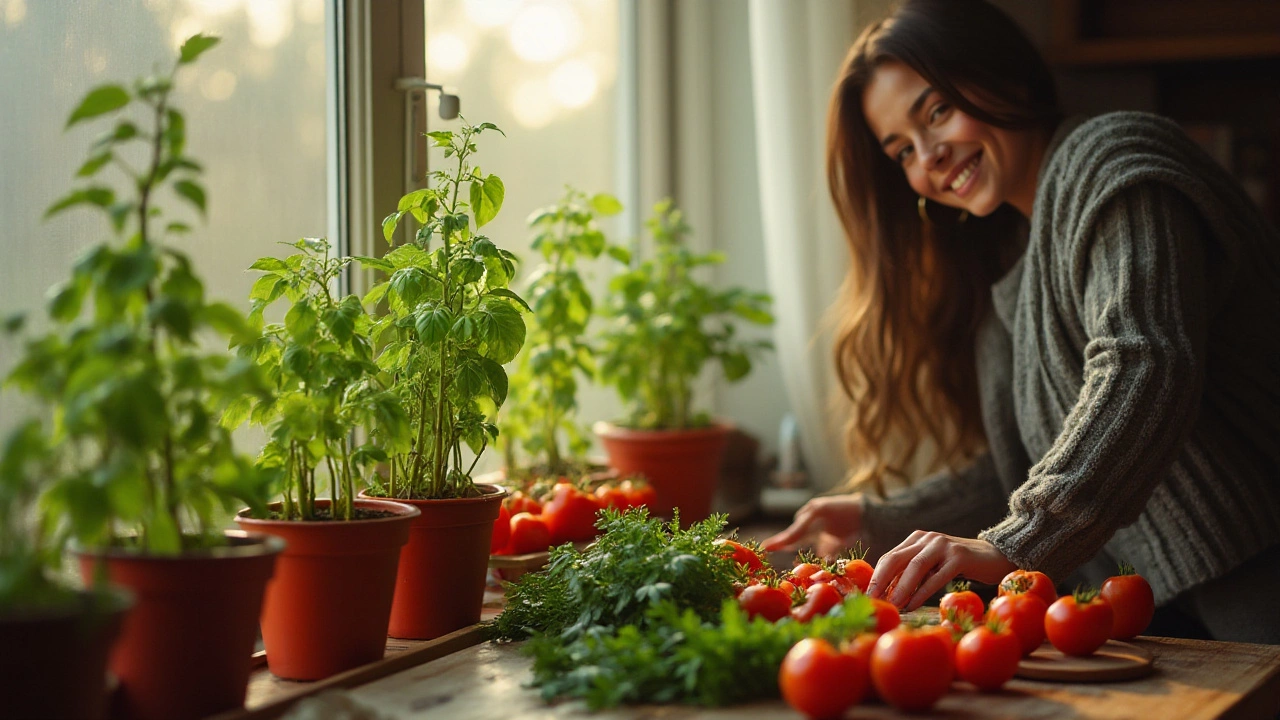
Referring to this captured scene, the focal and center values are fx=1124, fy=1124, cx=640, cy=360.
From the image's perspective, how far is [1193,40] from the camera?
2496mm

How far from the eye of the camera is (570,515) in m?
1.60

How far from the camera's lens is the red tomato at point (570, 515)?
1.60 m

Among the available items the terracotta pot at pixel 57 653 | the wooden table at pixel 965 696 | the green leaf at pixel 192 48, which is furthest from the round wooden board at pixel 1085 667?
the green leaf at pixel 192 48

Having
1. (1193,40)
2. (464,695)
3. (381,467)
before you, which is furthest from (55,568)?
(1193,40)

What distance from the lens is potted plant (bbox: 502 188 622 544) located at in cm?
179

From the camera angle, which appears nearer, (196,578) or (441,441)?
(196,578)

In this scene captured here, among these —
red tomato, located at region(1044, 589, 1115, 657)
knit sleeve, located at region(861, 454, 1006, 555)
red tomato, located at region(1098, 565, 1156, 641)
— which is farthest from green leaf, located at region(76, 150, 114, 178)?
knit sleeve, located at region(861, 454, 1006, 555)

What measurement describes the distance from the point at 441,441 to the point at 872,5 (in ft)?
5.27

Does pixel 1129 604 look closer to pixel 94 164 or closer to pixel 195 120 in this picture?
pixel 94 164

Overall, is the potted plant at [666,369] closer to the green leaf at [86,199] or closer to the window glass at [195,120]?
the window glass at [195,120]

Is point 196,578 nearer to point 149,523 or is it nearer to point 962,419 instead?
point 149,523

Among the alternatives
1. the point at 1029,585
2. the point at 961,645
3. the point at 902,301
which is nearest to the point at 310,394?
the point at 961,645

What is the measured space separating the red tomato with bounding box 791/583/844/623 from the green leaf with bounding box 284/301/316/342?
0.55 m

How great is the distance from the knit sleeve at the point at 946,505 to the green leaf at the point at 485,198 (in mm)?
908
